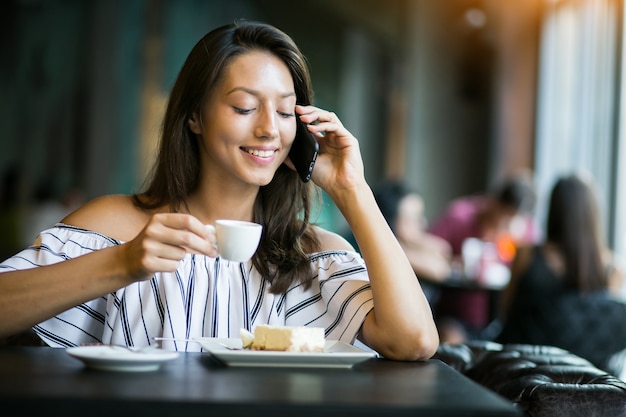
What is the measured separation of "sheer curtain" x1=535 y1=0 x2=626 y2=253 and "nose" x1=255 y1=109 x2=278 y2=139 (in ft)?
10.8

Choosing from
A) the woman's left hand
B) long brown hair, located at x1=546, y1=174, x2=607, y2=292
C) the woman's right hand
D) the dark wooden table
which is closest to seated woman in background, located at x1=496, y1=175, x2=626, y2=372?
long brown hair, located at x1=546, y1=174, x2=607, y2=292

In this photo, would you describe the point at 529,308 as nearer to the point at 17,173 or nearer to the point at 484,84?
the point at 484,84

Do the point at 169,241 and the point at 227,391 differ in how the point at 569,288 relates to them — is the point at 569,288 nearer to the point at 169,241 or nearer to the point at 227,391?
the point at 169,241

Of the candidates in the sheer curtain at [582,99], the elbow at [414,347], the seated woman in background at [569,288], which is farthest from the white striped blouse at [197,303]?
the sheer curtain at [582,99]

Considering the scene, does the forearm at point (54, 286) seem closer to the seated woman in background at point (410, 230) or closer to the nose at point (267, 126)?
the nose at point (267, 126)

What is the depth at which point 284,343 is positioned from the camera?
1.38m

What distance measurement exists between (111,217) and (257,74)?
16.4 inches

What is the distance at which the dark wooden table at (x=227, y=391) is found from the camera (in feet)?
3.32

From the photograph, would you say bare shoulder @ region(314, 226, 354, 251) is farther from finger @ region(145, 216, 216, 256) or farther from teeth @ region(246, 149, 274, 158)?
finger @ region(145, 216, 216, 256)

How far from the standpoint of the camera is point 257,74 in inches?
73.9

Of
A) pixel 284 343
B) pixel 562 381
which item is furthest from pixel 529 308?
pixel 284 343

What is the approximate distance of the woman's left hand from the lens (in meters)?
1.80

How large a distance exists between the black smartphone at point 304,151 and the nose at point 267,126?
7cm

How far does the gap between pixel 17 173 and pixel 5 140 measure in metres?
0.38
